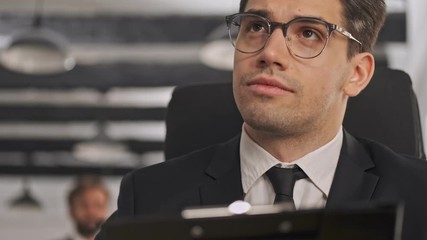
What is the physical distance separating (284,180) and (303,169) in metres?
0.06

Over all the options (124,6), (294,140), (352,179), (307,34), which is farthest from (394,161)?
(124,6)

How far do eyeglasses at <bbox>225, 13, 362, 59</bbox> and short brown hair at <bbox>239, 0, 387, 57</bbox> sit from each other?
0.09 feet

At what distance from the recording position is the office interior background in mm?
7656

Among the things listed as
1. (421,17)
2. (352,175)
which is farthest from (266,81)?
(421,17)

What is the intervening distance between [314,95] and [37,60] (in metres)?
4.13

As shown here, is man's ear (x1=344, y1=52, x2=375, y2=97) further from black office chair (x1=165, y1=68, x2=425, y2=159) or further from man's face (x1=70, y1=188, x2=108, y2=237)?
man's face (x1=70, y1=188, x2=108, y2=237)

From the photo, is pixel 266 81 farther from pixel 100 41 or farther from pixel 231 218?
pixel 100 41

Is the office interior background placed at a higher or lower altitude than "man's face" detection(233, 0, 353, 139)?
higher

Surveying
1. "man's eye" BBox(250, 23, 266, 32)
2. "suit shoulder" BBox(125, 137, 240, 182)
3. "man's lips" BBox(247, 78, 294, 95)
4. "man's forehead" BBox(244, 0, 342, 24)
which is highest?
"man's forehead" BBox(244, 0, 342, 24)

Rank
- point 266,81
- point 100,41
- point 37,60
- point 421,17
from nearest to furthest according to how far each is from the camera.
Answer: point 266,81
point 37,60
point 421,17
point 100,41

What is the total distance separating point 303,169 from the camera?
179 centimetres

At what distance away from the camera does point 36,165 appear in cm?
1527

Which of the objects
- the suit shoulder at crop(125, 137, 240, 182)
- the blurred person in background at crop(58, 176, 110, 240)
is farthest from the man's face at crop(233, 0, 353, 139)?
the blurred person in background at crop(58, 176, 110, 240)

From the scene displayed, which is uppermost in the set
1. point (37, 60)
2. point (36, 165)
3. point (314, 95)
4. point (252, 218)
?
point (36, 165)
